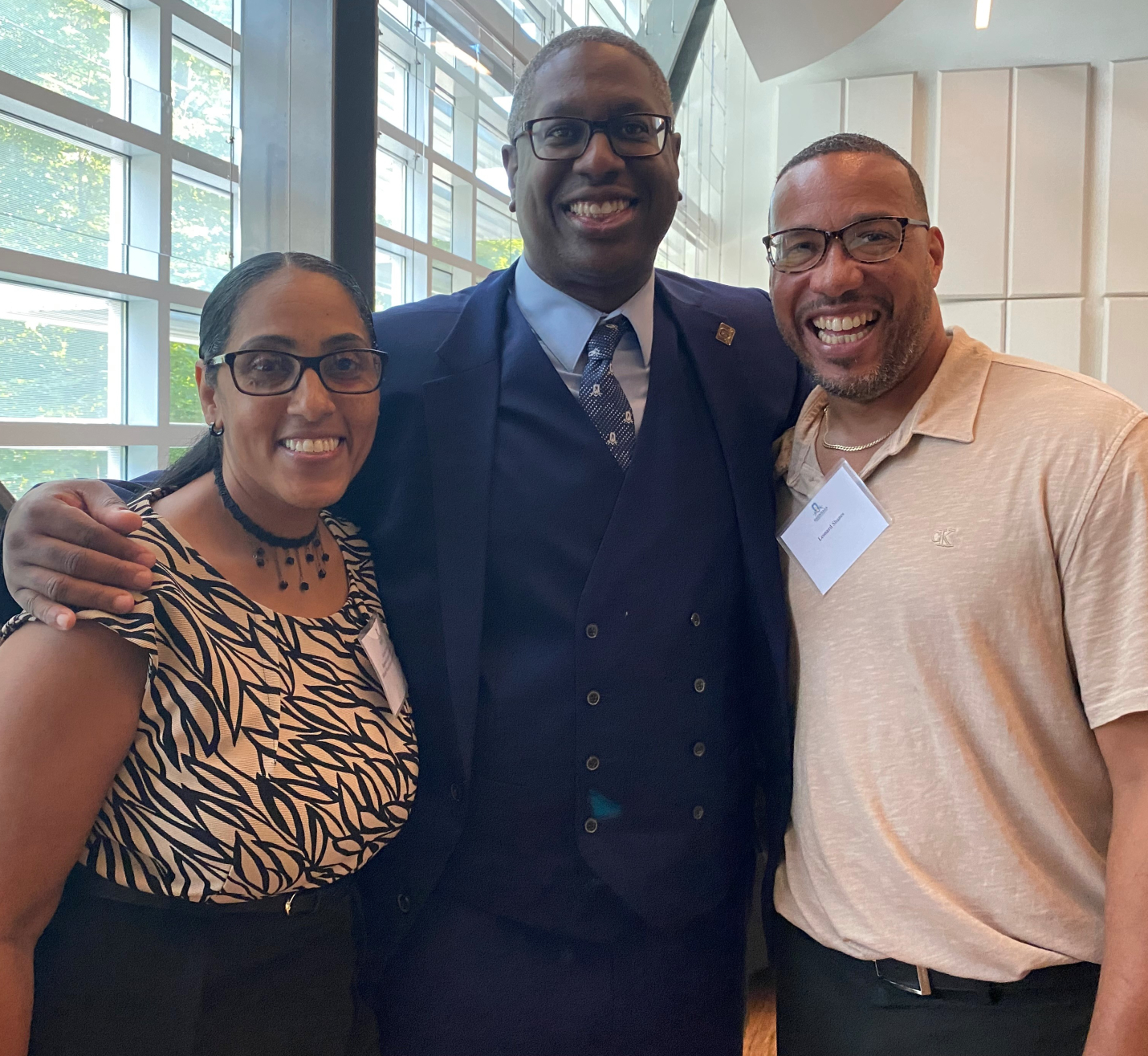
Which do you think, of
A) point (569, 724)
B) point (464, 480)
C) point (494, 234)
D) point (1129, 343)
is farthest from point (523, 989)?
point (1129, 343)

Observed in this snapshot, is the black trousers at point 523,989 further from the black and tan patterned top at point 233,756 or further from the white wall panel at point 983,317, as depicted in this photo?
the white wall panel at point 983,317

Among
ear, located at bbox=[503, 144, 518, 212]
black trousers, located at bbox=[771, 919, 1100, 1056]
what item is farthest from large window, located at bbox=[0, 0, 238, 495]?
black trousers, located at bbox=[771, 919, 1100, 1056]

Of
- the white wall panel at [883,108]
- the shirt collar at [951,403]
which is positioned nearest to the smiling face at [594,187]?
the shirt collar at [951,403]

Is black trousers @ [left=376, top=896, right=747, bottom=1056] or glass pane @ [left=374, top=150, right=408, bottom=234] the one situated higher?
glass pane @ [left=374, top=150, right=408, bottom=234]

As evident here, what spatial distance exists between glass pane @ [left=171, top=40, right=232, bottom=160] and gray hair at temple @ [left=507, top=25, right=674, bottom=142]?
1.80ft

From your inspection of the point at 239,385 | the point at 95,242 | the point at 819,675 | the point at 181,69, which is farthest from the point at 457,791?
the point at 181,69

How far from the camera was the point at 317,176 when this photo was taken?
1964 mm

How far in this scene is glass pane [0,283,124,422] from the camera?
4.32ft

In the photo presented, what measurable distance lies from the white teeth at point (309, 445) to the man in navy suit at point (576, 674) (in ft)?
0.75

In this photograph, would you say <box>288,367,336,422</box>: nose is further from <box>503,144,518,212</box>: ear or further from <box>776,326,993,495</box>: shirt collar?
<box>776,326,993,495</box>: shirt collar

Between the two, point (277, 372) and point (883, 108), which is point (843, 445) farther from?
point (883, 108)

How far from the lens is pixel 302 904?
1.22m

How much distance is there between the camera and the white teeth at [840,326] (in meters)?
1.38

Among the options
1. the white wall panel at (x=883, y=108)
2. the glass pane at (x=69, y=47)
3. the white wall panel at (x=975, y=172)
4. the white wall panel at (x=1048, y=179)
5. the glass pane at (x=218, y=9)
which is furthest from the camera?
the white wall panel at (x=883, y=108)
